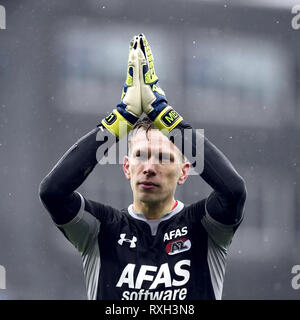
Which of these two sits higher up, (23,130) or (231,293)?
(23,130)

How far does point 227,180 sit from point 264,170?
2572 cm

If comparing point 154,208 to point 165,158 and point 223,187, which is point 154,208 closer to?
point 165,158

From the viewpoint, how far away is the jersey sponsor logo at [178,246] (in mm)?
5348

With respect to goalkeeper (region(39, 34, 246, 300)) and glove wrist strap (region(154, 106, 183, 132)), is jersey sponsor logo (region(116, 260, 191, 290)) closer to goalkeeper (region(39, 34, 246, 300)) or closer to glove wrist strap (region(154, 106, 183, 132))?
goalkeeper (region(39, 34, 246, 300))

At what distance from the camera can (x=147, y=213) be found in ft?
18.1

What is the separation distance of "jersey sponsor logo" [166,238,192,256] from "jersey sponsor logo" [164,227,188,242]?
4 centimetres

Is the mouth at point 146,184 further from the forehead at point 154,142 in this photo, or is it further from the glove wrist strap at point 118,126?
the glove wrist strap at point 118,126

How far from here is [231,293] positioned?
29.1 metres

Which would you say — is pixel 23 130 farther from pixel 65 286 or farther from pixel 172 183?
pixel 172 183

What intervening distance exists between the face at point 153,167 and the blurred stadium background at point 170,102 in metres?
18.1

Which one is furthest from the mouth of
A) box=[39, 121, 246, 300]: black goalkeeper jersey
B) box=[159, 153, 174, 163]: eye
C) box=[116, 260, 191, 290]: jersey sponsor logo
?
box=[116, 260, 191, 290]: jersey sponsor logo

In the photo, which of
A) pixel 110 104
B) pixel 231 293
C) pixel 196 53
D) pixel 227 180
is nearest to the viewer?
pixel 227 180

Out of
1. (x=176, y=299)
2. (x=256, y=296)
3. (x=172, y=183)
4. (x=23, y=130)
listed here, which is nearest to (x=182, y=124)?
(x=172, y=183)

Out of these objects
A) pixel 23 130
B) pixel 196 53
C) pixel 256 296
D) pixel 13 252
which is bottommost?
pixel 256 296
